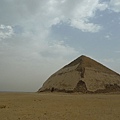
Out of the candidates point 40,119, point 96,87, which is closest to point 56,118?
point 40,119

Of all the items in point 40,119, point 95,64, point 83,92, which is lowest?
point 40,119

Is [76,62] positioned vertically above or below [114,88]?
above

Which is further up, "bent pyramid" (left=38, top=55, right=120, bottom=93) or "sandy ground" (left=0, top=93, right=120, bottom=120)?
"bent pyramid" (left=38, top=55, right=120, bottom=93)

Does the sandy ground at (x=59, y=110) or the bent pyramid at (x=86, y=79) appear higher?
the bent pyramid at (x=86, y=79)

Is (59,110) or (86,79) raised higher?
(86,79)

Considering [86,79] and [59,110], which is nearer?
Result: [59,110]

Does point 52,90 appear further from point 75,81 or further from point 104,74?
point 104,74

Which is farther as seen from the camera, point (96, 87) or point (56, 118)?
point (96, 87)

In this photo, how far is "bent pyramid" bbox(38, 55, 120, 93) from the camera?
47438mm

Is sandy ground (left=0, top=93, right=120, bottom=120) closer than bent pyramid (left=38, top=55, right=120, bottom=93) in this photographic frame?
Yes

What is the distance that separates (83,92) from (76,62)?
45.7 ft

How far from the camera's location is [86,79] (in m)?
49.7

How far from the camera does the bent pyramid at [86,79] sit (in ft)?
156

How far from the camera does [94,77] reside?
51.0 m
